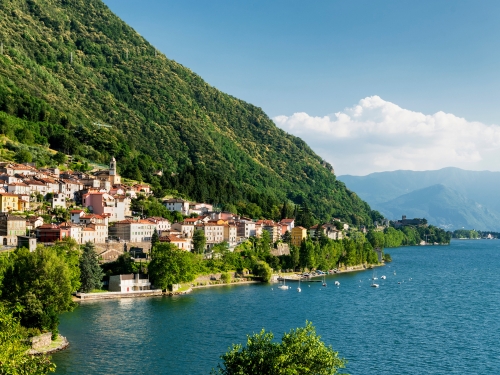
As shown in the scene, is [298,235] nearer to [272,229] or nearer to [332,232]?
[272,229]

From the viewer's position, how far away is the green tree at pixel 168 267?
65375 millimetres

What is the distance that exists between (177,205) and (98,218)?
965 inches

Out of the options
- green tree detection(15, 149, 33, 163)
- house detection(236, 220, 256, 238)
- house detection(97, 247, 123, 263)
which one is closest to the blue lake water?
house detection(97, 247, 123, 263)

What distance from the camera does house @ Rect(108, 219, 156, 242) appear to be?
260 ft

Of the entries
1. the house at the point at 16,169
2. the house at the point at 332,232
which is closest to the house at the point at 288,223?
the house at the point at 332,232

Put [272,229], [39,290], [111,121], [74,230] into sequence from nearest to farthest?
[39,290] → [74,230] → [272,229] → [111,121]

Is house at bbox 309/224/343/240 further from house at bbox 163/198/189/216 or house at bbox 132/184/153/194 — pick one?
house at bbox 132/184/153/194

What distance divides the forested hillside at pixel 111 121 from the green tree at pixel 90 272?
40.7 meters

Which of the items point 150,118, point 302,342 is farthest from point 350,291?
point 150,118

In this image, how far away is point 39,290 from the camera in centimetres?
4269

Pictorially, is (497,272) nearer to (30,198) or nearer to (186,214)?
(186,214)

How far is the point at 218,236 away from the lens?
9138 cm

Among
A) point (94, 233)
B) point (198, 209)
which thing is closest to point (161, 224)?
point (94, 233)

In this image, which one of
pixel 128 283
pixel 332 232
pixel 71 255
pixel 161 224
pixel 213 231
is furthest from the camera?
pixel 332 232
